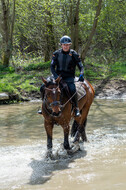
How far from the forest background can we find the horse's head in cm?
967

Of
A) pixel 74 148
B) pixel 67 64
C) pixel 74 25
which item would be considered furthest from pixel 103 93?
pixel 67 64

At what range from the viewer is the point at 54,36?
71.1ft

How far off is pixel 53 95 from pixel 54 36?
55.6ft

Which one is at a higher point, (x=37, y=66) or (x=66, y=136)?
(x=66, y=136)

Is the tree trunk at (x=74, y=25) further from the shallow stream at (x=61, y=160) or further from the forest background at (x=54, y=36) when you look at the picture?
the shallow stream at (x=61, y=160)

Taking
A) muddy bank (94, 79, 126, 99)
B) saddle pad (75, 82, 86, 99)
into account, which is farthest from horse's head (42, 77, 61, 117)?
muddy bank (94, 79, 126, 99)

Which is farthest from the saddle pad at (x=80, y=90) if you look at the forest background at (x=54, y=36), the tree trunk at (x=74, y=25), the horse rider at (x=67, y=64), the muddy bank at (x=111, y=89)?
the tree trunk at (x=74, y=25)

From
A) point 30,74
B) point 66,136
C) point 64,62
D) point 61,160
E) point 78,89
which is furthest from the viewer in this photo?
point 30,74

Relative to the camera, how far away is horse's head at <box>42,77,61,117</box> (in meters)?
5.37

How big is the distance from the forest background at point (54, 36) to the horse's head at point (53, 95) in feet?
31.7

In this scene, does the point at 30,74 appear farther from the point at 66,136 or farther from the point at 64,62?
the point at 66,136

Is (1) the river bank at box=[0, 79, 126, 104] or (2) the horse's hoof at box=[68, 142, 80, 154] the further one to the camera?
(1) the river bank at box=[0, 79, 126, 104]

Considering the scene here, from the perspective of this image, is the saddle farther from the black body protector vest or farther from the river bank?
the river bank

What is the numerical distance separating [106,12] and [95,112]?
14939 mm
